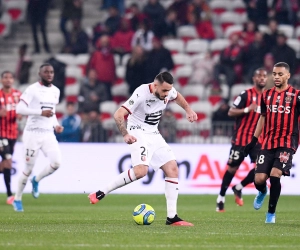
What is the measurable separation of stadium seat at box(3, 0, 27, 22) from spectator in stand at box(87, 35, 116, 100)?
204 inches

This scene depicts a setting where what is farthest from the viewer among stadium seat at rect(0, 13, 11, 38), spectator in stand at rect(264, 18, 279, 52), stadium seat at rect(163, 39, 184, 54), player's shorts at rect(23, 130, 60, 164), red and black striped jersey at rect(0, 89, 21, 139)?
stadium seat at rect(0, 13, 11, 38)

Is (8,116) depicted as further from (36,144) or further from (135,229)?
(135,229)

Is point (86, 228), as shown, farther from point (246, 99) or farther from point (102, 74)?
point (102, 74)

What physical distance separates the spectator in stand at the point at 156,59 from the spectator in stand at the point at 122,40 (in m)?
1.97

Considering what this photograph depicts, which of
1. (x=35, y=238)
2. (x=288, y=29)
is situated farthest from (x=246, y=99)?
(x=288, y=29)

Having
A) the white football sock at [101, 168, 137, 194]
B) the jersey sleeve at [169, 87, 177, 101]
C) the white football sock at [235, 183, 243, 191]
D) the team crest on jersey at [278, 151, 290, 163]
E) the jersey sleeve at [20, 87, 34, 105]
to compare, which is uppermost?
the jersey sleeve at [169, 87, 177, 101]

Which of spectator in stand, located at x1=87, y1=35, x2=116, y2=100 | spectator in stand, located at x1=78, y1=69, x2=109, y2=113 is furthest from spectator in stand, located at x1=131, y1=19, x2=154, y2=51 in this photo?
spectator in stand, located at x1=78, y1=69, x2=109, y2=113

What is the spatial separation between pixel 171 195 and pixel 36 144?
15.2 ft

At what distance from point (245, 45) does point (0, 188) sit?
331 inches

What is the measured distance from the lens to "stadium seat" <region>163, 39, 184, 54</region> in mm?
26969

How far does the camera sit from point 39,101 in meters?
16.0

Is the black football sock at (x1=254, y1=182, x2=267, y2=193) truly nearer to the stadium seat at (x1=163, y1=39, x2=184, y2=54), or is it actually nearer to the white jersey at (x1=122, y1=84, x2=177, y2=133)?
the white jersey at (x1=122, y1=84, x2=177, y2=133)

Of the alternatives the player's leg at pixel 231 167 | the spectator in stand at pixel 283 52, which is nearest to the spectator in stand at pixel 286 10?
the spectator in stand at pixel 283 52

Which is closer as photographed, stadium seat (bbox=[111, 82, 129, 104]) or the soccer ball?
the soccer ball
